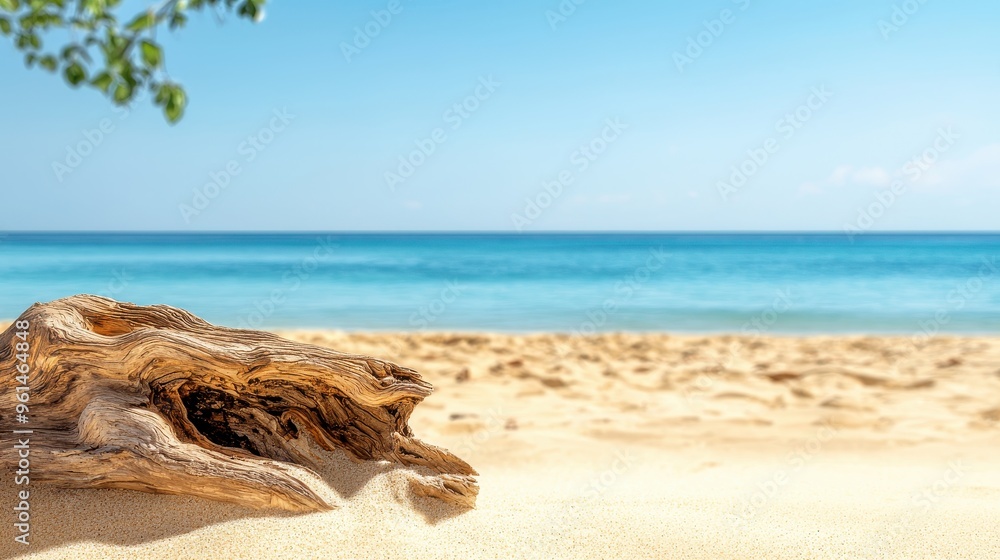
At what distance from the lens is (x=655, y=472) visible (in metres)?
4.29

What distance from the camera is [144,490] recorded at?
8.64 ft

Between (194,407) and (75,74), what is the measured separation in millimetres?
1896

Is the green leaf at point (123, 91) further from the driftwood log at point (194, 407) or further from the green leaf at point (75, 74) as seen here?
the driftwood log at point (194, 407)

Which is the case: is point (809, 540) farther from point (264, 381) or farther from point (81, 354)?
point (81, 354)

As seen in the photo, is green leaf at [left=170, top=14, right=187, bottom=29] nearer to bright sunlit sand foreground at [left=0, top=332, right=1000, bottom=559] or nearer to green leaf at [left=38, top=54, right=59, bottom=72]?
green leaf at [left=38, top=54, right=59, bottom=72]

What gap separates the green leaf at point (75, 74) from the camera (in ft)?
4.13

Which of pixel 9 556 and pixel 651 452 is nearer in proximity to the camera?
pixel 9 556

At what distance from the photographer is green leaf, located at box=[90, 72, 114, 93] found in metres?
1.21

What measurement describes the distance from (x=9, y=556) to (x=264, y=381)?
3.39 feet

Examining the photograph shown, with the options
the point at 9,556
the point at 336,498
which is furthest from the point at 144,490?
the point at 336,498

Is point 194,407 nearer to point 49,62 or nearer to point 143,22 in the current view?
point 49,62

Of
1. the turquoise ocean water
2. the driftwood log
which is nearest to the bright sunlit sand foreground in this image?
the driftwood log

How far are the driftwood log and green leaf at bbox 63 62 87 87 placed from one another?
1.60 metres

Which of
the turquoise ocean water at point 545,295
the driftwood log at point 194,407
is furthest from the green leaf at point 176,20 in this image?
the turquoise ocean water at point 545,295
